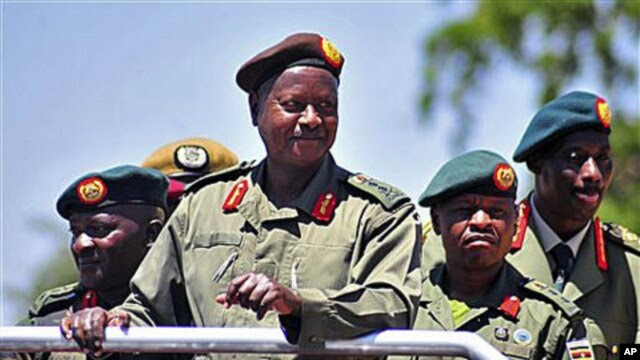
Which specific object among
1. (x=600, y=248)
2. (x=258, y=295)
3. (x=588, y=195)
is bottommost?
(x=600, y=248)

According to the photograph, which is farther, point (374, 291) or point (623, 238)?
point (623, 238)

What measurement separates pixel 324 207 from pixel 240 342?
88 cm

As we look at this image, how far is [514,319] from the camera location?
6.71 meters

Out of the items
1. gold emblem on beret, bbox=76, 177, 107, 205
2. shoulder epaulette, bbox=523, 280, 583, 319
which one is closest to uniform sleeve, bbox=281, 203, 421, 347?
shoulder epaulette, bbox=523, 280, 583, 319

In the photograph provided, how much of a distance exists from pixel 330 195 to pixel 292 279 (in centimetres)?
33

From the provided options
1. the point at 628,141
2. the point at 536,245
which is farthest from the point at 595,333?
the point at 628,141

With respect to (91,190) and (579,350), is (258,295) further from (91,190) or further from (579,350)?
(91,190)

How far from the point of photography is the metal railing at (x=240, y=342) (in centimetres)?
514

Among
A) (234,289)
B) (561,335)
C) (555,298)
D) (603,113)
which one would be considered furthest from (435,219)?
(234,289)

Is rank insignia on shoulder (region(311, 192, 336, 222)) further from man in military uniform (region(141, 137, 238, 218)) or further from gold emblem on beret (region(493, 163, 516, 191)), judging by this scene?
man in military uniform (region(141, 137, 238, 218))

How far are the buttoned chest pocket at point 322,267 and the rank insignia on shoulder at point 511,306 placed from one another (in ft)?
3.60

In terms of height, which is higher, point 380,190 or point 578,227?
point 380,190

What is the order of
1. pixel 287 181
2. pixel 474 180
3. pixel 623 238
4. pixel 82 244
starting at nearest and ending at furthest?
pixel 287 181 < pixel 474 180 < pixel 82 244 < pixel 623 238

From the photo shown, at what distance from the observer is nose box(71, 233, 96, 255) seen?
6.96m
